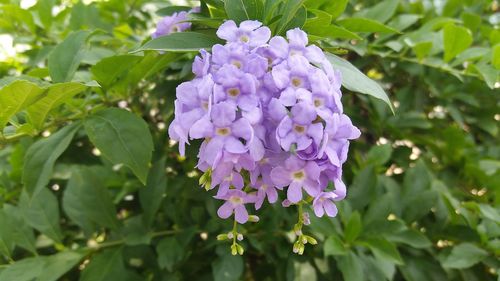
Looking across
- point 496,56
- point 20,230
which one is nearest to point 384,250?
point 496,56

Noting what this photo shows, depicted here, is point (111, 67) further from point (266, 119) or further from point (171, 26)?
point (266, 119)

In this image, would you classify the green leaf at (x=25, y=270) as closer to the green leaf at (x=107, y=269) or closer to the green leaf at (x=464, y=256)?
the green leaf at (x=107, y=269)

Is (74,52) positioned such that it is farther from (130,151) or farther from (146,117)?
(146,117)

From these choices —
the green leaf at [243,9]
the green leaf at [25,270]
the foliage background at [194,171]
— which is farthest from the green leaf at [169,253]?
the green leaf at [243,9]

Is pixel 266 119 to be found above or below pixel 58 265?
above

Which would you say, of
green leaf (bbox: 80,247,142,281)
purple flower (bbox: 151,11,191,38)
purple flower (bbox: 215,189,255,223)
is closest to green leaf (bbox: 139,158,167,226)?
green leaf (bbox: 80,247,142,281)

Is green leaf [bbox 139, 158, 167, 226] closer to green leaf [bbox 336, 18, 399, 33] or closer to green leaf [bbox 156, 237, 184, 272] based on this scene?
green leaf [bbox 156, 237, 184, 272]
